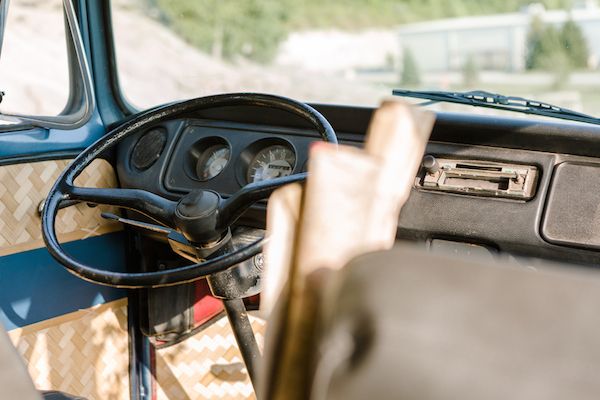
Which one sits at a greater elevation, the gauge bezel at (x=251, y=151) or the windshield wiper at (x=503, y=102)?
the windshield wiper at (x=503, y=102)

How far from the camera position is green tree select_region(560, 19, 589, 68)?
7.06 ft

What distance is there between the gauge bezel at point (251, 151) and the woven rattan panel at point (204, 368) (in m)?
0.59

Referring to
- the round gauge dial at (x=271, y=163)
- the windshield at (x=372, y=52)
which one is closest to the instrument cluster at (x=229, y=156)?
the round gauge dial at (x=271, y=163)

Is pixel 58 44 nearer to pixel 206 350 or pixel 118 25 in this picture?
pixel 118 25

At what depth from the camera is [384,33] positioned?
2805mm

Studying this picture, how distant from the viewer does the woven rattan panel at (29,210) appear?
86.1 inches

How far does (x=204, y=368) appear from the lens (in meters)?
2.62

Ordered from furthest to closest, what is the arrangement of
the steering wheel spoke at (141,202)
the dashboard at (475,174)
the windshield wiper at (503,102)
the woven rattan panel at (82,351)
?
the woven rattan panel at (82,351), the windshield wiper at (503,102), the dashboard at (475,174), the steering wheel spoke at (141,202)

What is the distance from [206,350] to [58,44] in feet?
3.82

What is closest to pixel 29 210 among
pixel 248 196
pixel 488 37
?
pixel 248 196

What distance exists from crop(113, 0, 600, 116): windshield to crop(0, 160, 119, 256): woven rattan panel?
50 centimetres

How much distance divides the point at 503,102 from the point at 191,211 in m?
0.99

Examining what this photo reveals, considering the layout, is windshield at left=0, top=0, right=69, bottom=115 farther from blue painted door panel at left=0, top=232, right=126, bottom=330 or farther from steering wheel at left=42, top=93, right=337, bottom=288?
steering wheel at left=42, top=93, right=337, bottom=288

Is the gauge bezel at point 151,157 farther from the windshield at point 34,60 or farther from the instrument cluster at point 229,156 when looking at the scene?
the windshield at point 34,60
